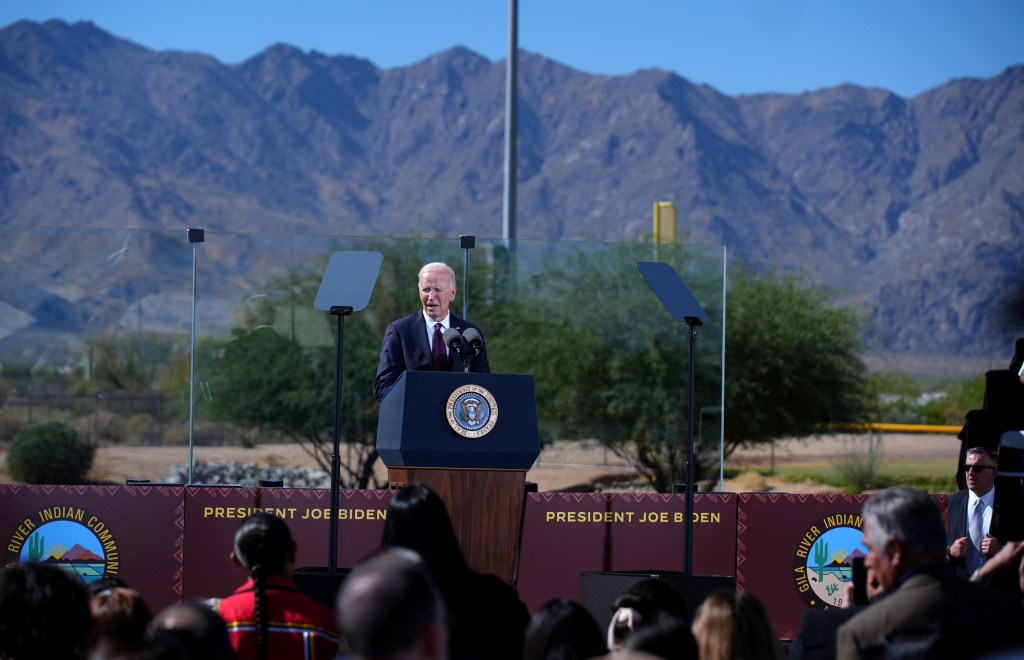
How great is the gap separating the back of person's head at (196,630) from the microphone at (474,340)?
3.32 metres

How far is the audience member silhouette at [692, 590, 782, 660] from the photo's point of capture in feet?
13.9

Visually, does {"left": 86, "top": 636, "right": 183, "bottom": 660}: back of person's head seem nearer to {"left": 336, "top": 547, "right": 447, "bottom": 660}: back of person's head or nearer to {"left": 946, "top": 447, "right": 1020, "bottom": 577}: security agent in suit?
{"left": 336, "top": 547, "right": 447, "bottom": 660}: back of person's head

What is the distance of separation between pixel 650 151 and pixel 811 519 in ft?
411

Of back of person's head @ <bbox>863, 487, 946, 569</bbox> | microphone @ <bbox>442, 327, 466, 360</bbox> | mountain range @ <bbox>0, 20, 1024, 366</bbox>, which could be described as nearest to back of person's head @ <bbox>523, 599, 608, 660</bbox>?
back of person's head @ <bbox>863, 487, 946, 569</bbox>

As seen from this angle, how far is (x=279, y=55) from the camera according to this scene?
545 ft

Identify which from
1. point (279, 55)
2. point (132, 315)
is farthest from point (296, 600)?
point (279, 55)

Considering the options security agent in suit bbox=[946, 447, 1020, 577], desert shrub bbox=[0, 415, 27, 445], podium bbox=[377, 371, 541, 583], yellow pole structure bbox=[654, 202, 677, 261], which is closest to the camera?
podium bbox=[377, 371, 541, 583]

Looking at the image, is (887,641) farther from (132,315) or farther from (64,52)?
(64,52)

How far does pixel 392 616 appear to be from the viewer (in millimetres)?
2803

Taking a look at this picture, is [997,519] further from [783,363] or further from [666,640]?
[783,363]

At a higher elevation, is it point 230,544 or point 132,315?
point 132,315

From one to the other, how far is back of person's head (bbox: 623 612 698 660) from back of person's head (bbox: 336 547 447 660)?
1.35 m

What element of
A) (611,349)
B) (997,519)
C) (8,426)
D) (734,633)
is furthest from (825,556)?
(8,426)

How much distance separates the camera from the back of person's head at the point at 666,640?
408cm
